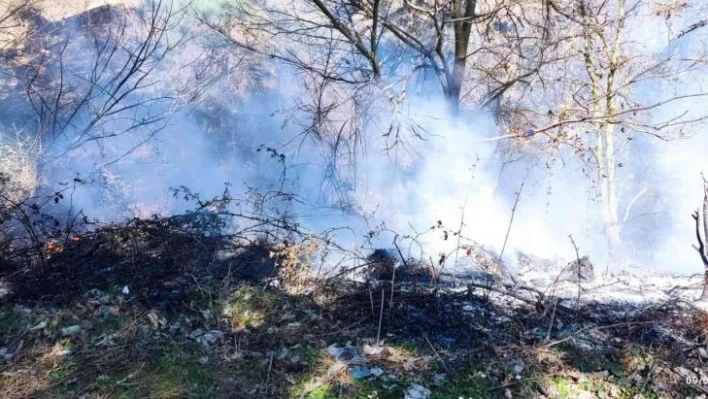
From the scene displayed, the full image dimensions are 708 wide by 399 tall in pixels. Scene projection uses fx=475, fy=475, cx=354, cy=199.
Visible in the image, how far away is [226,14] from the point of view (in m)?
9.67

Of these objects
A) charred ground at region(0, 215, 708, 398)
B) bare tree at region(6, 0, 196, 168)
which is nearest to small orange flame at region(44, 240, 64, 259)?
charred ground at region(0, 215, 708, 398)

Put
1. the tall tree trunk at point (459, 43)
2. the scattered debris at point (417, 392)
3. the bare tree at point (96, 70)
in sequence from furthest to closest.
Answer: the bare tree at point (96, 70) → the tall tree trunk at point (459, 43) → the scattered debris at point (417, 392)

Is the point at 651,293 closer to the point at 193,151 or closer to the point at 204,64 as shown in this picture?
the point at 193,151

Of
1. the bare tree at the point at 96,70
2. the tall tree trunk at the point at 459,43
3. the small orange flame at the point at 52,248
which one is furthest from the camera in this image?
the bare tree at the point at 96,70

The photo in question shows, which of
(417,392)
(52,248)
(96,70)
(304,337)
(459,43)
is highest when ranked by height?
(459,43)

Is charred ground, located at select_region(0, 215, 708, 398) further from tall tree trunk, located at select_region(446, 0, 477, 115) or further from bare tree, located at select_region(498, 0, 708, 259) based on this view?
bare tree, located at select_region(498, 0, 708, 259)

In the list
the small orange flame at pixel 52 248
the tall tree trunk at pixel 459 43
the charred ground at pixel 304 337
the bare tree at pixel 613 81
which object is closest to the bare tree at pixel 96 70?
the small orange flame at pixel 52 248

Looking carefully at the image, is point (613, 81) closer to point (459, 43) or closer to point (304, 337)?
point (459, 43)

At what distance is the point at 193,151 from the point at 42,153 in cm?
295

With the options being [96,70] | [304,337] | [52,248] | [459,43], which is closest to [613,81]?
[459,43]

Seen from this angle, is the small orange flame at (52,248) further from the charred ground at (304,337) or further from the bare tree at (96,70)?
the bare tree at (96,70)

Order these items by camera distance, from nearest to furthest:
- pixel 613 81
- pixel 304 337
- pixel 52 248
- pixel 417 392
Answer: pixel 417 392, pixel 304 337, pixel 52 248, pixel 613 81

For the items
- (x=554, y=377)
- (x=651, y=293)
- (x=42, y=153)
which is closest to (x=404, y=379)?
(x=554, y=377)

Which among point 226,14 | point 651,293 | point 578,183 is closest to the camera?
point 651,293
